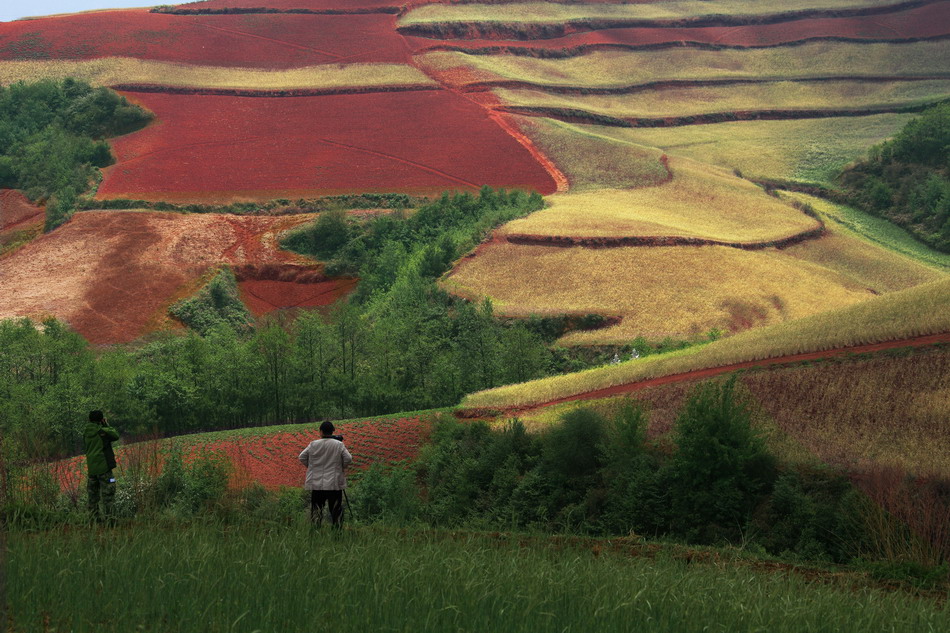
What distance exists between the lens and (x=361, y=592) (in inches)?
377

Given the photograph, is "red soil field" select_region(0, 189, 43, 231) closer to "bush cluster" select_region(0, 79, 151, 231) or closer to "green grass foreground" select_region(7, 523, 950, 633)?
"bush cluster" select_region(0, 79, 151, 231)

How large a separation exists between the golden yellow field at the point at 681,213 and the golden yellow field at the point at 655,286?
11.2 ft

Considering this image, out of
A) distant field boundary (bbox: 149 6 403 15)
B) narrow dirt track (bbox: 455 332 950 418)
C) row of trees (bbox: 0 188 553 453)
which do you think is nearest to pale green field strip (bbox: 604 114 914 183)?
distant field boundary (bbox: 149 6 403 15)

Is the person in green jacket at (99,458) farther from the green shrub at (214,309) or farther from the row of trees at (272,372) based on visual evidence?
the green shrub at (214,309)

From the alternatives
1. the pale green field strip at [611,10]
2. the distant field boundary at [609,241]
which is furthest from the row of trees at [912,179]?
the pale green field strip at [611,10]

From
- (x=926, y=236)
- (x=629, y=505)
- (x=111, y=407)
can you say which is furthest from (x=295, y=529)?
(x=926, y=236)

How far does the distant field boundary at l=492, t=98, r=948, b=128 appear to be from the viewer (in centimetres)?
9631

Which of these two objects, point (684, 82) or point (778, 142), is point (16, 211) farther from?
point (684, 82)

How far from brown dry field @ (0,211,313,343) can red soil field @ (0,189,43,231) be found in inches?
148

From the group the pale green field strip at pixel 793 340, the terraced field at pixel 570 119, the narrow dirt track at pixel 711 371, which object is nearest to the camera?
the narrow dirt track at pixel 711 371

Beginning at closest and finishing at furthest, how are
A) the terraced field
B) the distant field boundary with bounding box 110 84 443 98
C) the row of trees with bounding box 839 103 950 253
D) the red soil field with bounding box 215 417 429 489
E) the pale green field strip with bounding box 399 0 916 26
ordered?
the red soil field with bounding box 215 417 429 489
the terraced field
the row of trees with bounding box 839 103 950 253
the distant field boundary with bounding box 110 84 443 98
the pale green field strip with bounding box 399 0 916 26

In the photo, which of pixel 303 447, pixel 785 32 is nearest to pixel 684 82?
pixel 785 32

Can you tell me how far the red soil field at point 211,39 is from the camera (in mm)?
102000

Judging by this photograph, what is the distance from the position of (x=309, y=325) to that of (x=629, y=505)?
27.4m
